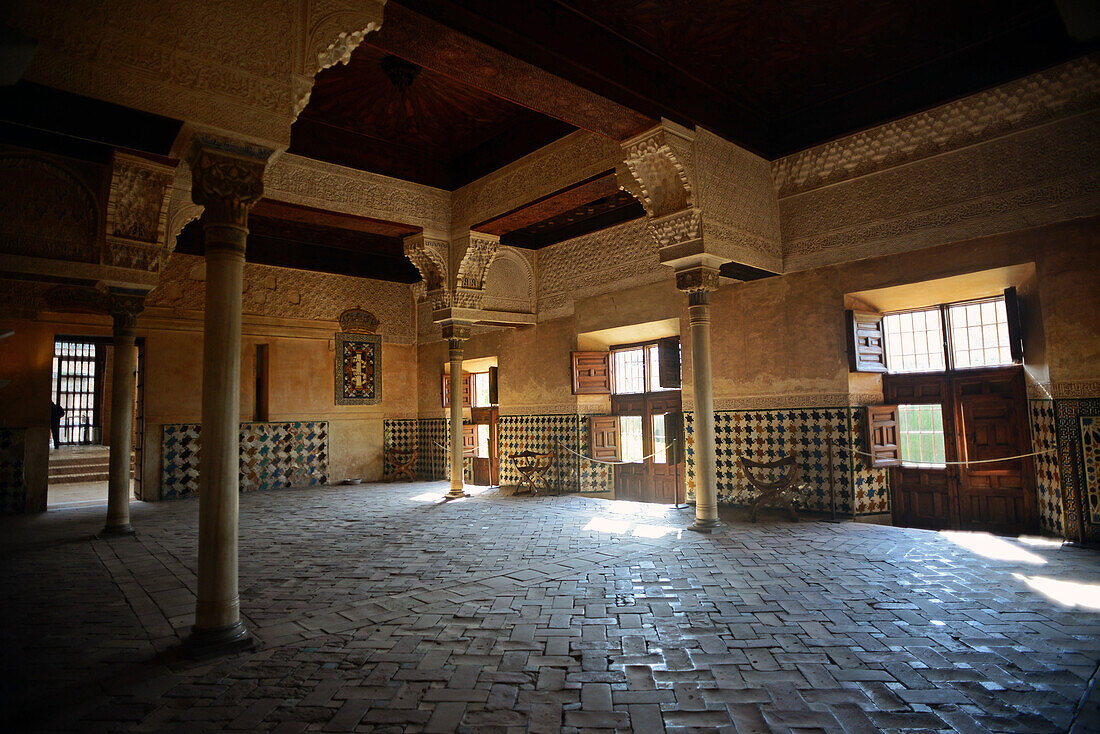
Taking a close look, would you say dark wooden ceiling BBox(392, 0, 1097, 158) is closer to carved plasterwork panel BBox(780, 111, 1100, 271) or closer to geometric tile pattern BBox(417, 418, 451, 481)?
carved plasterwork panel BBox(780, 111, 1100, 271)

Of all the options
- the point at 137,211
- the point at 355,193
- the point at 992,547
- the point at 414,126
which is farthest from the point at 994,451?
the point at 137,211

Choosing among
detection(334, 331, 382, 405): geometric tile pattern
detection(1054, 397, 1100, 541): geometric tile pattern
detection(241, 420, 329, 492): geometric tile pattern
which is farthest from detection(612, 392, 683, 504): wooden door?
detection(241, 420, 329, 492): geometric tile pattern

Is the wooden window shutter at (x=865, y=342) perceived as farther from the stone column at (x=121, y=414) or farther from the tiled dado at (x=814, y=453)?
the stone column at (x=121, y=414)

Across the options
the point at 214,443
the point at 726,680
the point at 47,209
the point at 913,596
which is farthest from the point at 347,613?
the point at 47,209

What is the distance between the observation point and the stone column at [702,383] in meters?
7.66

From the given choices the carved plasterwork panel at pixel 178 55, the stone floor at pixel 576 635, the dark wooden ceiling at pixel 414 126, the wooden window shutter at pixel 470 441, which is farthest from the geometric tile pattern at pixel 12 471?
the carved plasterwork panel at pixel 178 55

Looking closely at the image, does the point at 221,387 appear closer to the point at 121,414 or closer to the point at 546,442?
the point at 121,414

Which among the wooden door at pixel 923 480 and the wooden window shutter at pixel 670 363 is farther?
the wooden window shutter at pixel 670 363

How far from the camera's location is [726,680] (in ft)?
11.0

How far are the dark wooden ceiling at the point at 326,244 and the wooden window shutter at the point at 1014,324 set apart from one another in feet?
Result: 29.7

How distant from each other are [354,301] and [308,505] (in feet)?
19.9

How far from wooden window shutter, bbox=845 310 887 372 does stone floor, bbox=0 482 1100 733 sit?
2.29 meters

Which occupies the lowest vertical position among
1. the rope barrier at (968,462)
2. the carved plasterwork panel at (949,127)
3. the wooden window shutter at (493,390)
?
the rope barrier at (968,462)

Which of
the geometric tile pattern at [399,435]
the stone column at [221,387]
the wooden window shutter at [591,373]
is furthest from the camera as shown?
the geometric tile pattern at [399,435]
